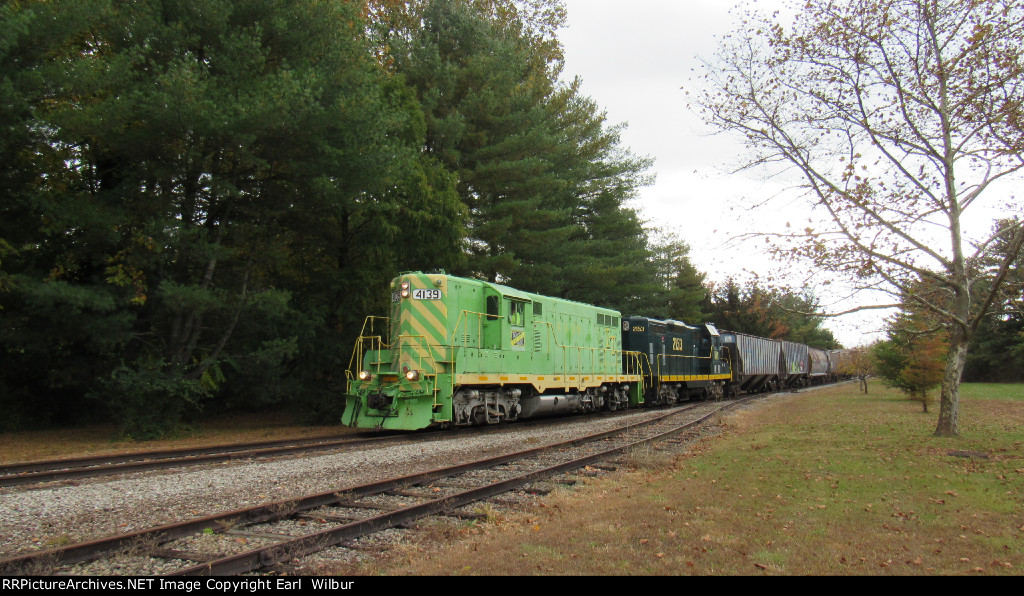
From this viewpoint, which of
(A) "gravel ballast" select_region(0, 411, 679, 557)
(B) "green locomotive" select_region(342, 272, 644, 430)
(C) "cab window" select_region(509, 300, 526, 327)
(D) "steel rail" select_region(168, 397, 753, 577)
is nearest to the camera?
(D) "steel rail" select_region(168, 397, 753, 577)

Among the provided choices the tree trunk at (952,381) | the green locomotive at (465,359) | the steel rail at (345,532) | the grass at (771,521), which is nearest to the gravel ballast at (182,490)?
the steel rail at (345,532)

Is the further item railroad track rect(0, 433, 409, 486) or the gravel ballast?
railroad track rect(0, 433, 409, 486)

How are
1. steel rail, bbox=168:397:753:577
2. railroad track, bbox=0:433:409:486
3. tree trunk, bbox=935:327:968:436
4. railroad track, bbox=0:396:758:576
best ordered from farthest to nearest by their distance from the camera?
tree trunk, bbox=935:327:968:436 < railroad track, bbox=0:433:409:486 < railroad track, bbox=0:396:758:576 < steel rail, bbox=168:397:753:577

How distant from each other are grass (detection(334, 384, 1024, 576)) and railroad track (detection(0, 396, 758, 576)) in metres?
0.71

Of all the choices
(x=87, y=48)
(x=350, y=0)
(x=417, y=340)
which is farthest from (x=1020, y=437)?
(x=87, y=48)

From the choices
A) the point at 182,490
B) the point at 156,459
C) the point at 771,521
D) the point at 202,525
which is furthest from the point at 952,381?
the point at 156,459

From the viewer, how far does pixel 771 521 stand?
20.2ft

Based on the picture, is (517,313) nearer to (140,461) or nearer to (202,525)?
(140,461)

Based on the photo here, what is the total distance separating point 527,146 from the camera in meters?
24.1

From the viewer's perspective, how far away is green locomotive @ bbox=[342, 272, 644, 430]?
13477 millimetres

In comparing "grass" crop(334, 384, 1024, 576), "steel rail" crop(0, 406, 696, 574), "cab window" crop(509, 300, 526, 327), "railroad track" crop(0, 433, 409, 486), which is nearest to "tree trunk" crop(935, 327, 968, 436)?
"grass" crop(334, 384, 1024, 576)

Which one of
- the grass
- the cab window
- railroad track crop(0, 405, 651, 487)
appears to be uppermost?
the cab window

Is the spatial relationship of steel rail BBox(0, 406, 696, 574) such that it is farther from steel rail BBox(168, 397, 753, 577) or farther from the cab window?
the cab window

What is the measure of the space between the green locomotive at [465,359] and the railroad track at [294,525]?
4.21 meters
